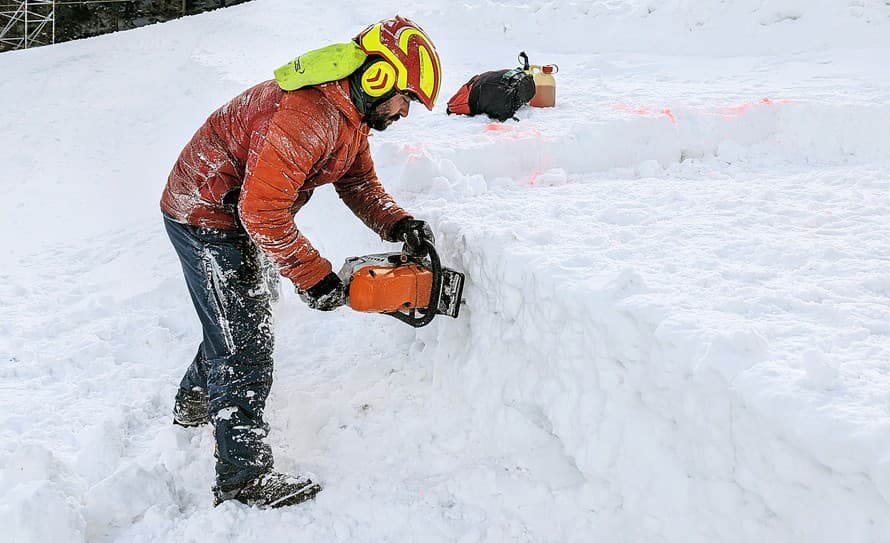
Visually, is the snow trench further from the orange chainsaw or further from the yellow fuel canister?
the yellow fuel canister

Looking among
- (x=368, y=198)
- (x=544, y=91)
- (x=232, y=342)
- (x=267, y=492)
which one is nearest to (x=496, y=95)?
(x=544, y=91)

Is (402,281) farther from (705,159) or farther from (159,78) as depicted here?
(159,78)

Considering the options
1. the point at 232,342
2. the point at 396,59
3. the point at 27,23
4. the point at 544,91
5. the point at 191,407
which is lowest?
the point at 191,407

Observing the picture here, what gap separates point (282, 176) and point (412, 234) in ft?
2.39

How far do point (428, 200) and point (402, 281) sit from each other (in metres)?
1.15

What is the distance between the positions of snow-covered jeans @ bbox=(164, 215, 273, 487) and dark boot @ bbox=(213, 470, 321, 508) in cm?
3

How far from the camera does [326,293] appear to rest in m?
2.71

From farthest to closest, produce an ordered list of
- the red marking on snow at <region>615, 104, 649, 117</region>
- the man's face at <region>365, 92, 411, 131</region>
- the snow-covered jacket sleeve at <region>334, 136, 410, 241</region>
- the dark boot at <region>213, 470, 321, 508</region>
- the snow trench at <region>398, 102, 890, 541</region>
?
the red marking on snow at <region>615, 104, 649, 117</region>
the snow-covered jacket sleeve at <region>334, 136, 410, 241</region>
the dark boot at <region>213, 470, 321, 508</region>
the man's face at <region>365, 92, 411, 131</region>
the snow trench at <region>398, 102, 890, 541</region>

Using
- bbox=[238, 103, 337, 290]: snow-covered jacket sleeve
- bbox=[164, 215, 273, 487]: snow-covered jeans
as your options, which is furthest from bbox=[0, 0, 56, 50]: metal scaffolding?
bbox=[238, 103, 337, 290]: snow-covered jacket sleeve

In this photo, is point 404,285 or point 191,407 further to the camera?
point 191,407

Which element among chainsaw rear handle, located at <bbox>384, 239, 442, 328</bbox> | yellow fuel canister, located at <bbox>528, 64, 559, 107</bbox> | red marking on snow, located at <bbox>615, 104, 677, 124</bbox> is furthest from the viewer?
yellow fuel canister, located at <bbox>528, 64, 559, 107</bbox>

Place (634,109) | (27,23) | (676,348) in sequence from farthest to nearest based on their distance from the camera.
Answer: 1. (27,23)
2. (634,109)
3. (676,348)

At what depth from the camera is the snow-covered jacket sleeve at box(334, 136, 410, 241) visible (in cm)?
316

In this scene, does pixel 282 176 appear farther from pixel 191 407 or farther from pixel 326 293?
pixel 191 407
